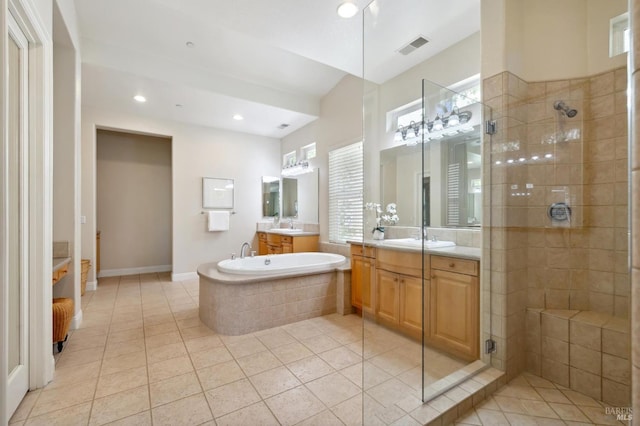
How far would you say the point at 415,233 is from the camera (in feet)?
9.30

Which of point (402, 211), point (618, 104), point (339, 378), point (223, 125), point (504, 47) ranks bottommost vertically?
point (339, 378)

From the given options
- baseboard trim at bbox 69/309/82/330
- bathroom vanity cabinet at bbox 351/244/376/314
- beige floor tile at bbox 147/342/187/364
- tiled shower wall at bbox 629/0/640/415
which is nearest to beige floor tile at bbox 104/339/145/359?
beige floor tile at bbox 147/342/187/364

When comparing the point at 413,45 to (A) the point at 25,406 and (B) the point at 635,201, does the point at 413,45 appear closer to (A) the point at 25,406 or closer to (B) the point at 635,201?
(B) the point at 635,201

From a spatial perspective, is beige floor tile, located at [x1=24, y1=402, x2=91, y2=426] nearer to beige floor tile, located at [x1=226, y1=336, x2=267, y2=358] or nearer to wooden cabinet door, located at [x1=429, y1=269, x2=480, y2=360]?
beige floor tile, located at [x1=226, y1=336, x2=267, y2=358]

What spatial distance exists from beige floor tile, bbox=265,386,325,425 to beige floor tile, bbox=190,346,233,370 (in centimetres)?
67

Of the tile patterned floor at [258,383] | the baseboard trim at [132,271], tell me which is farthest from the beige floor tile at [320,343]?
the baseboard trim at [132,271]

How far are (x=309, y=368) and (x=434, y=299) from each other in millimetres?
1091

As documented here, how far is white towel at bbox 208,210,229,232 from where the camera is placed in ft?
16.8

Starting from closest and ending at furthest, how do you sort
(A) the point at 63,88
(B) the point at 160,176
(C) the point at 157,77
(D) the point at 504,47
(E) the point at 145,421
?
(E) the point at 145,421 < (D) the point at 504,47 < (A) the point at 63,88 < (C) the point at 157,77 < (B) the point at 160,176

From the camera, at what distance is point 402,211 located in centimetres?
290

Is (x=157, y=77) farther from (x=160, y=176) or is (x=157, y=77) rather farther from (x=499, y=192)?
(x=499, y=192)

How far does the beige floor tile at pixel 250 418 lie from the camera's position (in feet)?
5.23

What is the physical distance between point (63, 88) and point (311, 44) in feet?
7.93

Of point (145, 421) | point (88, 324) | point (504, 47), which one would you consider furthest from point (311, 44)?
point (88, 324)
